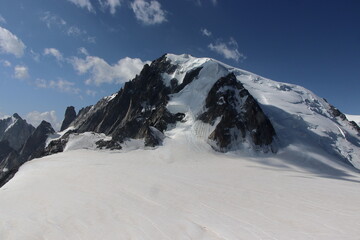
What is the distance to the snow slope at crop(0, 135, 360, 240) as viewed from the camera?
42.0 ft

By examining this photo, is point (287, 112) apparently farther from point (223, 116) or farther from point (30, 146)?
point (30, 146)

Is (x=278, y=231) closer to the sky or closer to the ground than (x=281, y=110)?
closer to the ground

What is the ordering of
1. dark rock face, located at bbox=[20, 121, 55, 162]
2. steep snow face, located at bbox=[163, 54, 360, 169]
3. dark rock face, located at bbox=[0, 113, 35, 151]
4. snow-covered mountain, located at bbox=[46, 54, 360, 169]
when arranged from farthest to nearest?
dark rock face, located at bbox=[0, 113, 35, 151] < dark rock face, located at bbox=[20, 121, 55, 162] < steep snow face, located at bbox=[163, 54, 360, 169] < snow-covered mountain, located at bbox=[46, 54, 360, 169]

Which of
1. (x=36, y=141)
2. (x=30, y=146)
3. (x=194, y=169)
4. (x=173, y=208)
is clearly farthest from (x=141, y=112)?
(x=30, y=146)

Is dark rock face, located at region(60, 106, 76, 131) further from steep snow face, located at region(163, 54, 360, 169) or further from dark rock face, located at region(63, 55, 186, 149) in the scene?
steep snow face, located at region(163, 54, 360, 169)

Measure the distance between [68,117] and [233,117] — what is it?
113878mm

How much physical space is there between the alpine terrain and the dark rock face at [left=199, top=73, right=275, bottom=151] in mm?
236

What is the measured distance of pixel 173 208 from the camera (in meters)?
16.7

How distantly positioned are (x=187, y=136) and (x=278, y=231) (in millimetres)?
40361

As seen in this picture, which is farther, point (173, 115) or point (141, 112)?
point (141, 112)

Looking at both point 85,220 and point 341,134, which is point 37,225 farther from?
point 341,134

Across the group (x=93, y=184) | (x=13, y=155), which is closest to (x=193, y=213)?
(x=93, y=184)

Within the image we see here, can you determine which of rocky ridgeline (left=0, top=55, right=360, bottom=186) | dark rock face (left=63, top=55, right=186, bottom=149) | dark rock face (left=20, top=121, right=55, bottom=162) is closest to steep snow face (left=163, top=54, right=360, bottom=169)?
rocky ridgeline (left=0, top=55, right=360, bottom=186)

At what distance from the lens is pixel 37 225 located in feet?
45.1
